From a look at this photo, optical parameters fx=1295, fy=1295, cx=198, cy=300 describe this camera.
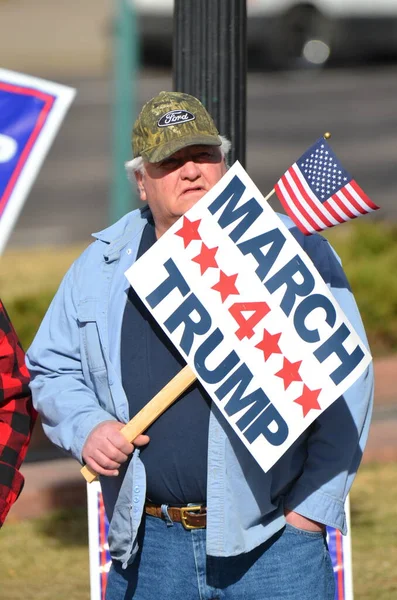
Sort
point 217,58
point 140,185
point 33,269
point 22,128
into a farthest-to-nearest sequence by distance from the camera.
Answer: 1. point 33,269
2. point 22,128
3. point 217,58
4. point 140,185

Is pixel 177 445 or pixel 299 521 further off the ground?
pixel 177 445

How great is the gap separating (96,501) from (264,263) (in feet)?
4.67

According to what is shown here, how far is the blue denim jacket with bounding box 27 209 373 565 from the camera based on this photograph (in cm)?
325

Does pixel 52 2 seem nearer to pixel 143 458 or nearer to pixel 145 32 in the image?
pixel 145 32

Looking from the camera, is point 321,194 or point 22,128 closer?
point 321,194

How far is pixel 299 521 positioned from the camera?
338cm

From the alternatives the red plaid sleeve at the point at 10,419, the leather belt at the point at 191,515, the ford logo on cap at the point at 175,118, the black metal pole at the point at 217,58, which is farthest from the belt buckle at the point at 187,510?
the black metal pole at the point at 217,58

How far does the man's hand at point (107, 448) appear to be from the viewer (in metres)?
3.21

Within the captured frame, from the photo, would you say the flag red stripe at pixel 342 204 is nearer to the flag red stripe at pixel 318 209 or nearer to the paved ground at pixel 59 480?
the flag red stripe at pixel 318 209

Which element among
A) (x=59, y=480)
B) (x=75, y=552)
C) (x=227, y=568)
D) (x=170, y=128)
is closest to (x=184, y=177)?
(x=170, y=128)

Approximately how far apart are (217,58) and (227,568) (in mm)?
1858

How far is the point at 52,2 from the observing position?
31.9 m

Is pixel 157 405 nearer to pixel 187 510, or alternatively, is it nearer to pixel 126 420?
pixel 126 420

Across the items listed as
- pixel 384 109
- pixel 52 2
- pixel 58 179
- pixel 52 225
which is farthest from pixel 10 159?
pixel 52 2
